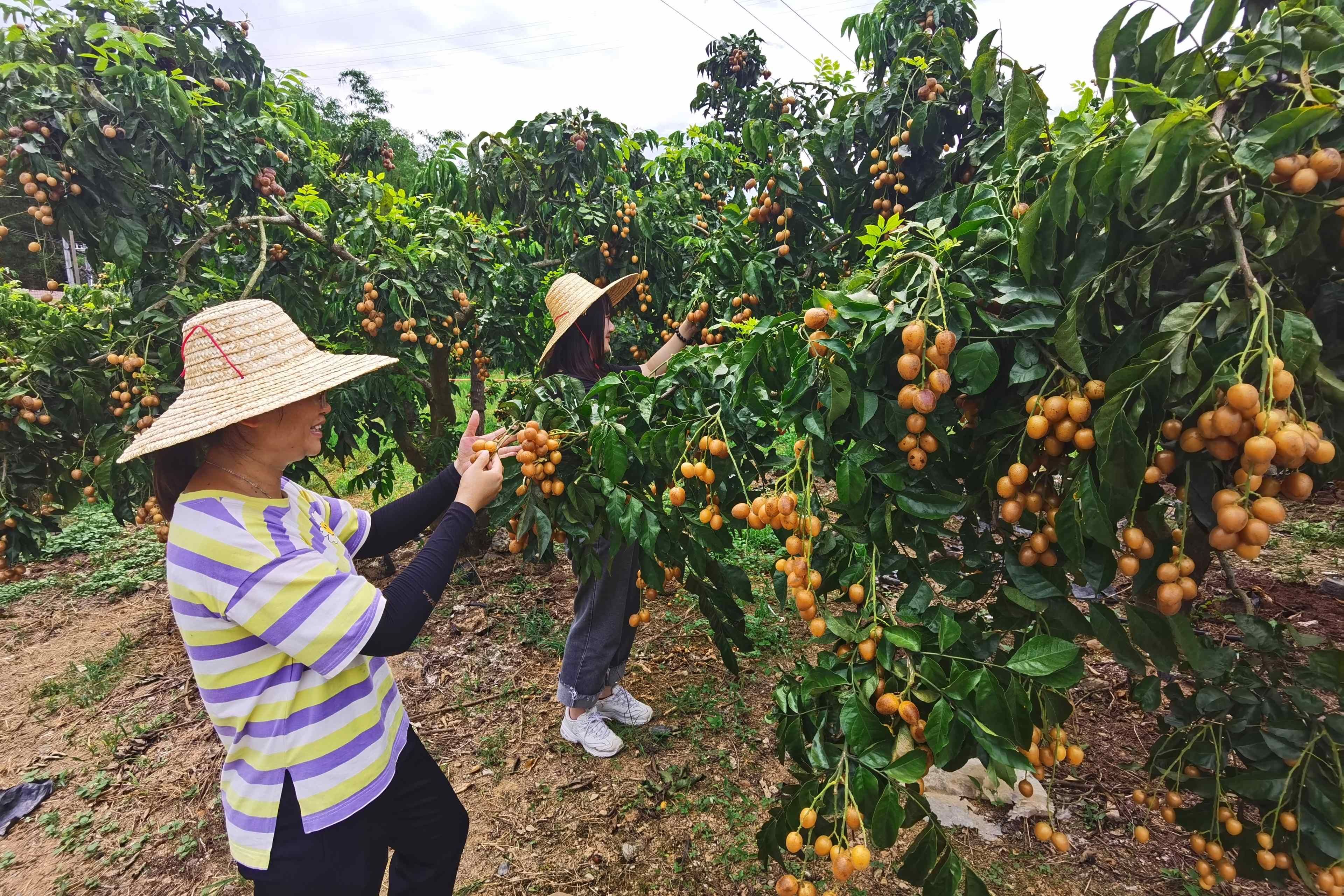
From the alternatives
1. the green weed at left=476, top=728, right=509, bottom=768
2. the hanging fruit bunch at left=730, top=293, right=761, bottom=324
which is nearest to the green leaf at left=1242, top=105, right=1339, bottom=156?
the hanging fruit bunch at left=730, top=293, right=761, bottom=324

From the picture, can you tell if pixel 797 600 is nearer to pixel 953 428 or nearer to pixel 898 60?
pixel 953 428

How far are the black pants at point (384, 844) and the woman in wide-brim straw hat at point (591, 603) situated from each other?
0.96 metres

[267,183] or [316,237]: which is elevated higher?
[267,183]

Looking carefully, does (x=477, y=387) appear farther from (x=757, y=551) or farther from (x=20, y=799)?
(x=20, y=799)

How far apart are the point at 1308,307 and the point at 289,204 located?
441 cm

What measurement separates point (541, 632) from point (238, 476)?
2788 millimetres

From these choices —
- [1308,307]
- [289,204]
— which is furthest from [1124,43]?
[289,204]

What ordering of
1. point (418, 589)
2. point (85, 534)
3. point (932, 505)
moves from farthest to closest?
point (85, 534)
point (418, 589)
point (932, 505)

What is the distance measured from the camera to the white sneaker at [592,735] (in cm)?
288

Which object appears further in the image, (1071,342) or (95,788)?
(95,788)

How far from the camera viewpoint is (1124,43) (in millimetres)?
1131

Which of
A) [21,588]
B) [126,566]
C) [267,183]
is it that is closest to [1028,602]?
[267,183]

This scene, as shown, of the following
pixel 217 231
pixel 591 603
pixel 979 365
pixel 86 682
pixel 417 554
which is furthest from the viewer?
pixel 86 682

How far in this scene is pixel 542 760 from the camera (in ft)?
9.58
